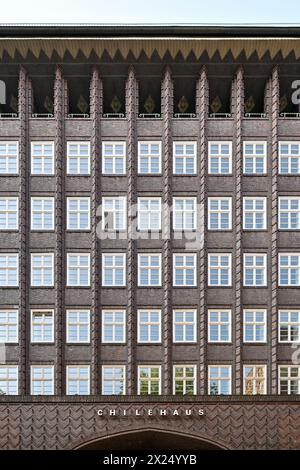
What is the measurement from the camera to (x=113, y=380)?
28672 mm

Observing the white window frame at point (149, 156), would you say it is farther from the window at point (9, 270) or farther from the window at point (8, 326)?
the window at point (8, 326)

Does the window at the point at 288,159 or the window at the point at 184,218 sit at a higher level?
the window at the point at 288,159

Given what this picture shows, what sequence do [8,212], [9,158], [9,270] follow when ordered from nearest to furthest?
1. [9,270]
2. [8,212]
3. [9,158]

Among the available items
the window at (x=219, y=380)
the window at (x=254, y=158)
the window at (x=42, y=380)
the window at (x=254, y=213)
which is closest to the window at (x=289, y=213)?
the window at (x=254, y=213)

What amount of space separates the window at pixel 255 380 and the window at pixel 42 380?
10260mm

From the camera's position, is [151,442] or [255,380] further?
[151,442]

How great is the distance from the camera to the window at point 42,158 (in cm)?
3033

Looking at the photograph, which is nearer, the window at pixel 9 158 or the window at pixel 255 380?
the window at pixel 255 380

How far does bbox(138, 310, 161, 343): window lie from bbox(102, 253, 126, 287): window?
2057 millimetres

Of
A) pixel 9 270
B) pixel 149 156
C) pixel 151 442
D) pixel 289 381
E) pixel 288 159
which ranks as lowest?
pixel 151 442

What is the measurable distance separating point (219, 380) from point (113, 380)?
561 centimetres

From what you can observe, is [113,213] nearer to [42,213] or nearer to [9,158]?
[42,213]

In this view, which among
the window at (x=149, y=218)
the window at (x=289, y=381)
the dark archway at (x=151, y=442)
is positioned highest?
the window at (x=149, y=218)

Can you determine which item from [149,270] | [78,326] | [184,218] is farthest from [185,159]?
[78,326]
